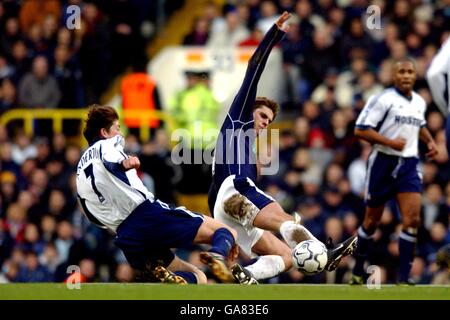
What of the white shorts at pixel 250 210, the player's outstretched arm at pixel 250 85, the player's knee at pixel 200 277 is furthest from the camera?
the player's outstretched arm at pixel 250 85

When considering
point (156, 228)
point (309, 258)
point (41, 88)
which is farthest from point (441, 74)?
point (41, 88)

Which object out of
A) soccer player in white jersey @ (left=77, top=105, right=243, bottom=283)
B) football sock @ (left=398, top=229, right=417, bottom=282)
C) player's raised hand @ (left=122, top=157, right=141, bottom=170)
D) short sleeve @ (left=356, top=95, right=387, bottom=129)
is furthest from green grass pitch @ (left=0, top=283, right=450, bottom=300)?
short sleeve @ (left=356, top=95, right=387, bottom=129)

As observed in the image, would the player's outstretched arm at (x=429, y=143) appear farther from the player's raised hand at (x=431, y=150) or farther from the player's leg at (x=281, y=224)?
the player's leg at (x=281, y=224)

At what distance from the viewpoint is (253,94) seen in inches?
541

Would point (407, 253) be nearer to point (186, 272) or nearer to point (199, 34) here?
point (186, 272)

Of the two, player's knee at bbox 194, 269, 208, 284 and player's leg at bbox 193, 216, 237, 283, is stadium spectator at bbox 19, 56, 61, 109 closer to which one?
player's knee at bbox 194, 269, 208, 284

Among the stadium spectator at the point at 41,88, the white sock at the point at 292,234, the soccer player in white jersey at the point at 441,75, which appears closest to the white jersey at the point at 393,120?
the white sock at the point at 292,234

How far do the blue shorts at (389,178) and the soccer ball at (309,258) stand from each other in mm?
3156

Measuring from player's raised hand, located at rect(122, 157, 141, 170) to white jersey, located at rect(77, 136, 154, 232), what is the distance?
0.68ft

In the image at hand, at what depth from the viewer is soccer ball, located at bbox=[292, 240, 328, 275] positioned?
12766mm

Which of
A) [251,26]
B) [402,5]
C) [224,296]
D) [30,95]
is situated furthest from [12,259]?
[224,296]

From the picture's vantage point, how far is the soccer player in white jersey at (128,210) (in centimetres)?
1308

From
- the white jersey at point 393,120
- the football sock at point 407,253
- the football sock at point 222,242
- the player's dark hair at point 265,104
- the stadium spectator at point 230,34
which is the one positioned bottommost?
the football sock at point 407,253
